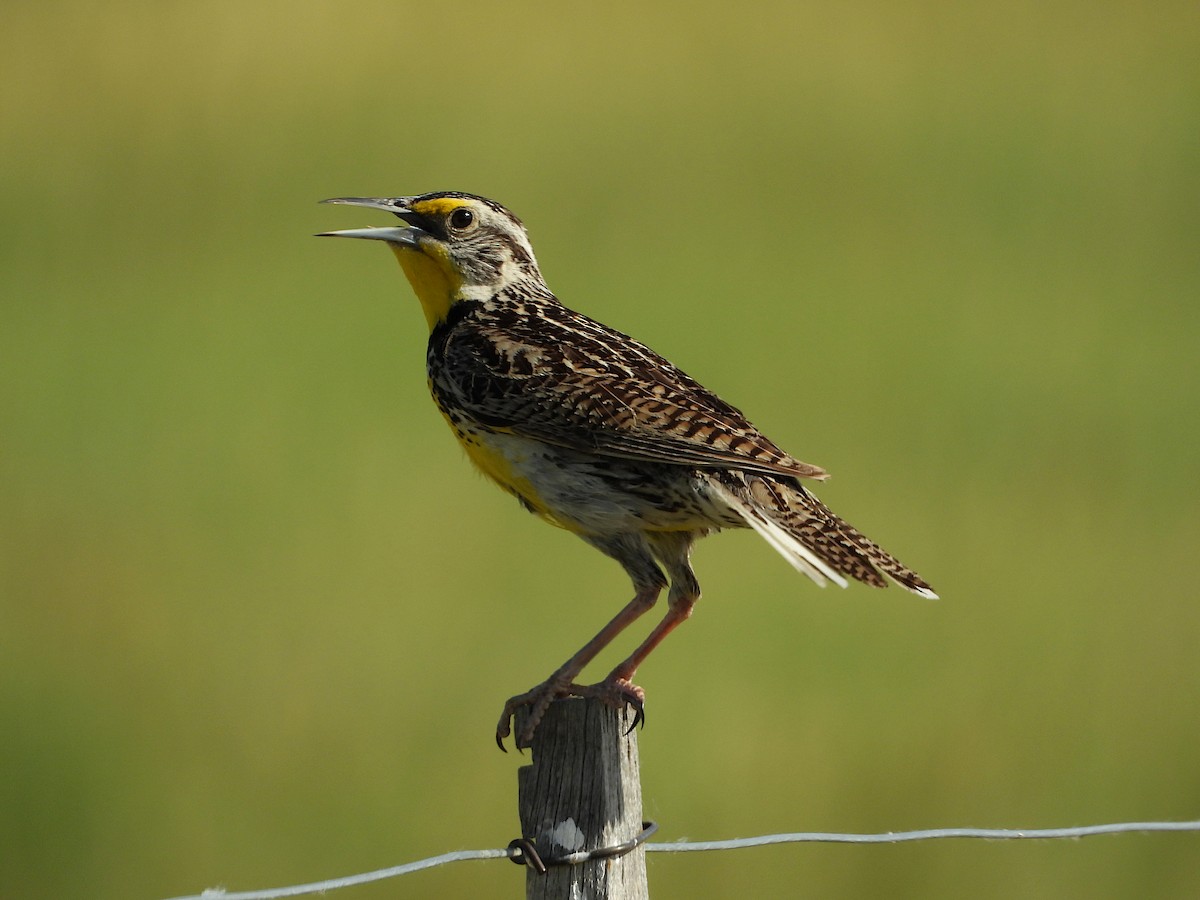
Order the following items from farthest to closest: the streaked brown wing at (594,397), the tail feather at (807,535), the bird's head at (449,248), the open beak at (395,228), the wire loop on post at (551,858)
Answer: the bird's head at (449,248)
the open beak at (395,228)
the streaked brown wing at (594,397)
the tail feather at (807,535)
the wire loop on post at (551,858)

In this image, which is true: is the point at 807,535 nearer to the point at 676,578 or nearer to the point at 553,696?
the point at 676,578

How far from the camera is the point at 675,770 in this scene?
5945mm

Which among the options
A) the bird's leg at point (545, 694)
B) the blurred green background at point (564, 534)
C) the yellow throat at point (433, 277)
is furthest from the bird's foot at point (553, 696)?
the blurred green background at point (564, 534)

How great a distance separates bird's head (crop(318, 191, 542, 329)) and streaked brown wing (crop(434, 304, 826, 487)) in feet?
0.69

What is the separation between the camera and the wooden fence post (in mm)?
2590

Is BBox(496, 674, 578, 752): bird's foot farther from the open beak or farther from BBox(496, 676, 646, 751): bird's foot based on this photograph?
the open beak

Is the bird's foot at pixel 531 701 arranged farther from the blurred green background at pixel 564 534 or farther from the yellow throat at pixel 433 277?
the blurred green background at pixel 564 534

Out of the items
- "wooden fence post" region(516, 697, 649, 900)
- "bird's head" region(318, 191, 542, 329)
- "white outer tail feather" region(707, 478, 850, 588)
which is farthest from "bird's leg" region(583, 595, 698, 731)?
"bird's head" region(318, 191, 542, 329)

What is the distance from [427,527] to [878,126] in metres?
5.44

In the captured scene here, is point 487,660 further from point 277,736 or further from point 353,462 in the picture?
point 353,462

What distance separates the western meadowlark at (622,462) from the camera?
127 inches

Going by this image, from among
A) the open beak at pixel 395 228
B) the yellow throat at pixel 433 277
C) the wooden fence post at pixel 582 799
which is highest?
the open beak at pixel 395 228

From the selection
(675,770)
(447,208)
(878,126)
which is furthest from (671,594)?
(878,126)

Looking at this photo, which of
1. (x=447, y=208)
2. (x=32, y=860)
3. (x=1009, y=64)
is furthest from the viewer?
(x=1009, y=64)
